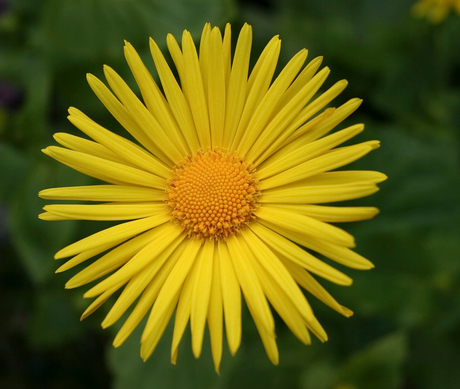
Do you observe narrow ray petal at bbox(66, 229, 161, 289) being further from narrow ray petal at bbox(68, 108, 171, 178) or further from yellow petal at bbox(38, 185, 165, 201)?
narrow ray petal at bbox(68, 108, 171, 178)

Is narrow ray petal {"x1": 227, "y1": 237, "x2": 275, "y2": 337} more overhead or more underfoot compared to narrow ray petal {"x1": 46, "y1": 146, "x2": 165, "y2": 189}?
more underfoot

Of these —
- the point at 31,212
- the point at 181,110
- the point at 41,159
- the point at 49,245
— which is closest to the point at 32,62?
the point at 41,159

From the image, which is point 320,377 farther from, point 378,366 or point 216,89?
point 216,89

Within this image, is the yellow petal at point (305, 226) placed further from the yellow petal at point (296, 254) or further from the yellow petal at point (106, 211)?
the yellow petal at point (106, 211)

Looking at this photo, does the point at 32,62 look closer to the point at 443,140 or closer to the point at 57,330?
the point at 57,330

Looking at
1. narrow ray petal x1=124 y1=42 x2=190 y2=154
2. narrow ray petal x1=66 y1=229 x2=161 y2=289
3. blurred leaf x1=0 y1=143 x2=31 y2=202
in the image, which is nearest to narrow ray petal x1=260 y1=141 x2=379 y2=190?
narrow ray petal x1=124 y1=42 x2=190 y2=154

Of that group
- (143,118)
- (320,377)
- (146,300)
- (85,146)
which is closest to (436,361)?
(320,377)
